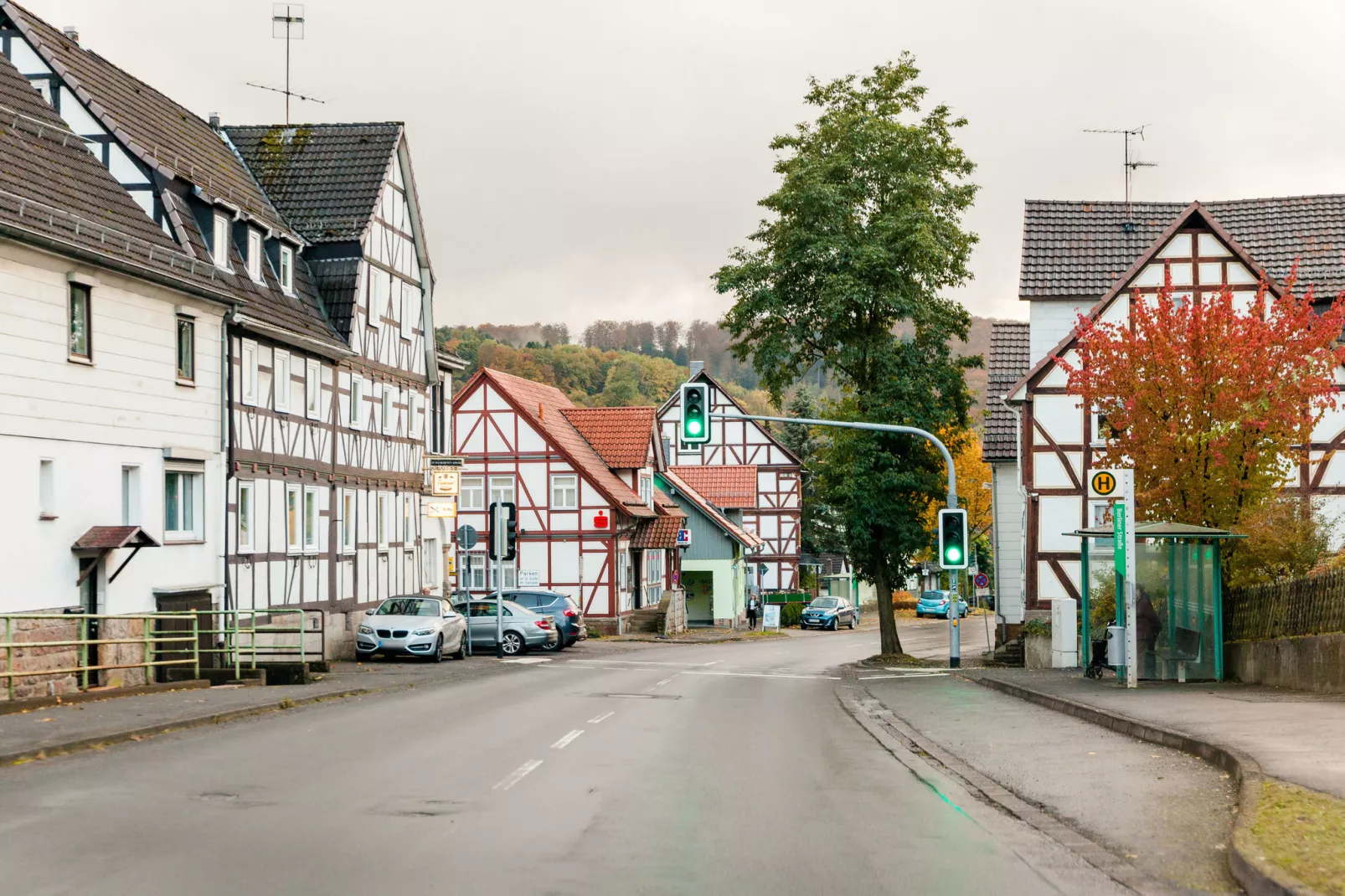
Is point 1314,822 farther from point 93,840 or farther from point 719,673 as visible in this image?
point 719,673

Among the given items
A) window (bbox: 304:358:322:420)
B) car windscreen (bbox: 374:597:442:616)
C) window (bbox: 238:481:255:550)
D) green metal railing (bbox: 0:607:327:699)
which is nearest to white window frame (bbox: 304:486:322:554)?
window (bbox: 304:358:322:420)

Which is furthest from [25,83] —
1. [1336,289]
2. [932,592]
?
[932,592]

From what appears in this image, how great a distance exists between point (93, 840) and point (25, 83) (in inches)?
873

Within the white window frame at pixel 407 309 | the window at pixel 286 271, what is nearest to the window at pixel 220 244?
the window at pixel 286 271

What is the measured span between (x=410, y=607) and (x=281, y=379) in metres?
6.21

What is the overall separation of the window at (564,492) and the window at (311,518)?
2209cm

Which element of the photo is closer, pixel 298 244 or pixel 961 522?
pixel 961 522

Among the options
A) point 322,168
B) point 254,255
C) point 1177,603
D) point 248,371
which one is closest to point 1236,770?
point 1177,603

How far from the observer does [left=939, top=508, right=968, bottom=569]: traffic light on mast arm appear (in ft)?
94.1

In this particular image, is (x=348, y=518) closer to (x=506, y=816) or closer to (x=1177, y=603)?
(x=1177, y=603)

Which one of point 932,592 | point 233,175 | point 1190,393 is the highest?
point 233,175

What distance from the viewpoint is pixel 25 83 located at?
27.4 metres

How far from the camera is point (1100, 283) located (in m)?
42.2

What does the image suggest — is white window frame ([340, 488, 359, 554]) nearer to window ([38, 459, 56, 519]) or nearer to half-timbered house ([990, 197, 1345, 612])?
window ([38, 459, 56, 519])
